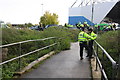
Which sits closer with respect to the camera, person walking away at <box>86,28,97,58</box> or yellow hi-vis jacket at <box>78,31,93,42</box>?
yellow hi-vis jacket at <box>78,31,93,42</box>

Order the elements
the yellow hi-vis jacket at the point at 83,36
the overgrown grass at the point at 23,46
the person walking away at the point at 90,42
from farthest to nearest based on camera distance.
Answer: the person walking away at the point at 90,42 → the yellow hi-vis jacket at the point at 83,36 → the overgrown grass at the point at 23,46

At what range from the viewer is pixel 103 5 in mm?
39375

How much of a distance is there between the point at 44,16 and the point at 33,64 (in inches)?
1888

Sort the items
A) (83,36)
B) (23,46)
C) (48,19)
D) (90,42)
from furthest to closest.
Result: (48,19) → (90,42) → (83,36) → (23,46)

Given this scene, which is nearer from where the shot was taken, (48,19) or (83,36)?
(83,36)

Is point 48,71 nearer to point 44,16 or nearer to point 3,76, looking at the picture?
point 3,76

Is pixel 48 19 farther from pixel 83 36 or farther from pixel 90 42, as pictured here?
pixel 83 36

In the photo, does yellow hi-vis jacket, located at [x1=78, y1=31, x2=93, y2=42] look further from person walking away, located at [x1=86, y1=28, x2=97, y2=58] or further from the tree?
the tree

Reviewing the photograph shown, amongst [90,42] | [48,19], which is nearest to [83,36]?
[90,42]

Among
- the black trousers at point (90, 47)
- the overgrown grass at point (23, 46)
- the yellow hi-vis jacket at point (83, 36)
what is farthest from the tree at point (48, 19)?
the yellow hi-vis jacket at point (83, 36)

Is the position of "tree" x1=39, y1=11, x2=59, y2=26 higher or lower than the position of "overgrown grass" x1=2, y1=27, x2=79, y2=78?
higher

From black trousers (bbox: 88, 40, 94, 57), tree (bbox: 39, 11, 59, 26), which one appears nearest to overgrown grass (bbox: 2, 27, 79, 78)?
black trousers (bbox: 88, 40, 94, 57)

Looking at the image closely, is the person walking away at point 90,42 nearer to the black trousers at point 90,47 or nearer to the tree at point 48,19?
the black trousers at point 90,47

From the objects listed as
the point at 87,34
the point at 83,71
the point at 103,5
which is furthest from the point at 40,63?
the point at 103,5
